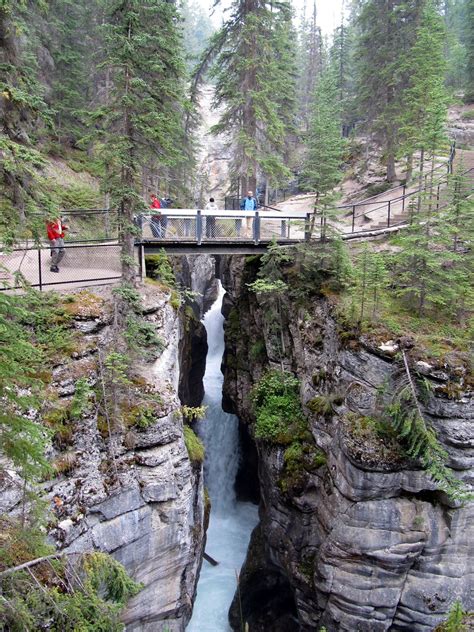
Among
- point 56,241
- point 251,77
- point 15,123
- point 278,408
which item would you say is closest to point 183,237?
point 56,241

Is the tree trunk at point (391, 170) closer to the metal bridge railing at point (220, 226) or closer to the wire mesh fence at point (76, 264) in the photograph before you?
the metal bridge railing at point (220, 226)

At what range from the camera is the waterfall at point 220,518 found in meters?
16.0

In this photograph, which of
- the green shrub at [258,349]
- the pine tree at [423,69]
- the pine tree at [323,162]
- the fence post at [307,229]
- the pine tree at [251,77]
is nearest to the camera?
the pine tree at [323,162]

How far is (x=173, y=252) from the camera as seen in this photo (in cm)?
1564

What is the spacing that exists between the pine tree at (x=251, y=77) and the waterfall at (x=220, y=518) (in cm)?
1108

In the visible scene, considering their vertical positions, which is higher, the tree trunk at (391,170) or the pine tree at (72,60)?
the pine tree at (72,60)

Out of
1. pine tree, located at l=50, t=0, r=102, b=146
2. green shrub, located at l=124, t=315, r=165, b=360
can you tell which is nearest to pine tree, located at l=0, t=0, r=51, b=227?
green shrub, located at l=124, t=315, r=165, b=360

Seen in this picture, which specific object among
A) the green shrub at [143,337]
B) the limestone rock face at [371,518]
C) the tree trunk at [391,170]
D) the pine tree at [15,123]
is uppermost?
the tree trunk at [391,170]

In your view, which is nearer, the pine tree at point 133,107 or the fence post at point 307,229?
the pine tree at point 133,107

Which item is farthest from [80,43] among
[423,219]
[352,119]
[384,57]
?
A: [423,219]

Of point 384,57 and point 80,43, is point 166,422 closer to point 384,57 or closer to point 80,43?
point 384,57

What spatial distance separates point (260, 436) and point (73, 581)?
868cm

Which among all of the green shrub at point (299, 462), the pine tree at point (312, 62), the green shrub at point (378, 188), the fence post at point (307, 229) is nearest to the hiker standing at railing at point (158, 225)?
the fence post at point (307, 229)

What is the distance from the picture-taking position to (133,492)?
10.6 metres
